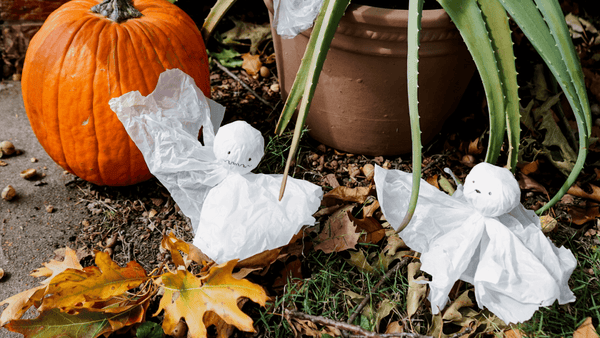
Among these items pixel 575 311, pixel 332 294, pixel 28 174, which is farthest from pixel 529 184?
pixel 28 174

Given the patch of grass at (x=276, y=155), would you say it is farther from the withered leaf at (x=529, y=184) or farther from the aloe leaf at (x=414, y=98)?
the withered leaf at (x=529, y=184)

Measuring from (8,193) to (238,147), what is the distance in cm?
93

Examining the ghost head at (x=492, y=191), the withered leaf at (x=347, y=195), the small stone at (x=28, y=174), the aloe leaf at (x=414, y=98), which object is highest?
the aloe leaf at (x=414, y=98)

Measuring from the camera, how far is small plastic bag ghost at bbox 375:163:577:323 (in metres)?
1.08

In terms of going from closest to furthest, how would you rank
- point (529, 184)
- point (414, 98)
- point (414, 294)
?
point (414, 98) < point (414, 294) < point (529, 184)

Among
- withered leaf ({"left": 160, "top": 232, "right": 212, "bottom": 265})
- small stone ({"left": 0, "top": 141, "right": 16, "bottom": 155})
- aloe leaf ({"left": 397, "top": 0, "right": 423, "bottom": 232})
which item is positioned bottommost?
small stone ({"left": 0, "top": 141, "right": 16, "bottom": 155})

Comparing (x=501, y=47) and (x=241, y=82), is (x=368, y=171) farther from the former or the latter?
A: (x=241, y=82)

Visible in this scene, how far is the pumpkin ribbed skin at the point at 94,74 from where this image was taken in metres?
1.35

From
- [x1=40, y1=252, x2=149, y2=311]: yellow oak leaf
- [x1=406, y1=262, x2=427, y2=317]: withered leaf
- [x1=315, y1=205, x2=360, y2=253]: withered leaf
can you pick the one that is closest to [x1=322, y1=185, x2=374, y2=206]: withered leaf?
[x1=315, y1=205, x2=360, y2=253]: withered leaf

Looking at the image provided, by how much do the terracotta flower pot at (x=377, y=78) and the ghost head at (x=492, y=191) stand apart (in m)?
Result: 0.43

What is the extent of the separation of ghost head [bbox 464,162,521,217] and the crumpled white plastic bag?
0.65 meters

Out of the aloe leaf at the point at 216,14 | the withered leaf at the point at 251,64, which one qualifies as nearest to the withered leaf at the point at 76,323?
the aloe leaf at the point at 216,14

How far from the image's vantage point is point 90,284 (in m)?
1.19

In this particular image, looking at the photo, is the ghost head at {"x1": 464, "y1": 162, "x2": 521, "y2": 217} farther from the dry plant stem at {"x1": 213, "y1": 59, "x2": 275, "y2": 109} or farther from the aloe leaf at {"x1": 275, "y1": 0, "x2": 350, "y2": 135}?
the dry plant stem at {"x1": 213, "y1": 59, "x2": 275, "y2": 109}
